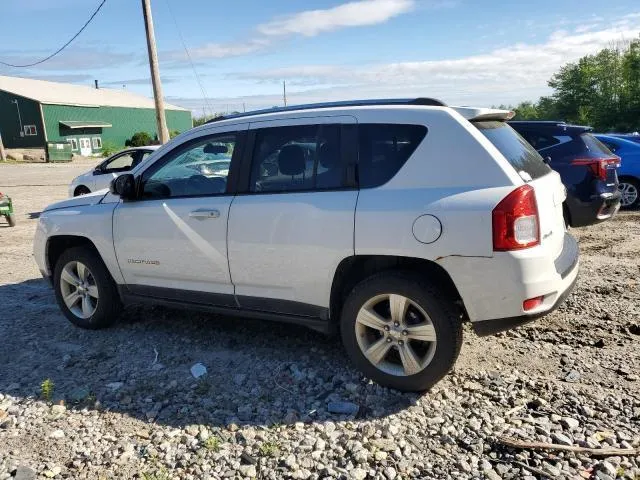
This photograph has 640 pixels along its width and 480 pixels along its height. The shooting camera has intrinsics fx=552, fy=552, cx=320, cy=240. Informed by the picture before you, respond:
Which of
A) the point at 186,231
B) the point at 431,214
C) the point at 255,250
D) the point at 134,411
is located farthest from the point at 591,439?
the point at 186,231

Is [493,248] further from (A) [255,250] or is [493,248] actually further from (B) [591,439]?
(A) [255,250]

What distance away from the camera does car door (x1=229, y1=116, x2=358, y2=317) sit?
12.3 feet

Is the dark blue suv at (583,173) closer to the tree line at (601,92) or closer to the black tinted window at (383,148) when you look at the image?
the black tinted window at (383,148)

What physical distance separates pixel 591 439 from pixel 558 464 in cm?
34

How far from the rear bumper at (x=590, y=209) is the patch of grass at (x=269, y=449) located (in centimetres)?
568

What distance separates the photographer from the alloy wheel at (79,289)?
512 centimetres

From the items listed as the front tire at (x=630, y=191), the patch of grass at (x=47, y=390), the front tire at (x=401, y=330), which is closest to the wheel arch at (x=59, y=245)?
the patch of grass at (x=47, y=390)

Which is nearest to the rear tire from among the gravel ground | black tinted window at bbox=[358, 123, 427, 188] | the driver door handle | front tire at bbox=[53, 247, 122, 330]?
the gravel ground

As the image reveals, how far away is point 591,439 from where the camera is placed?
3.14 metres

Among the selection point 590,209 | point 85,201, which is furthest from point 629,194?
point 85,201

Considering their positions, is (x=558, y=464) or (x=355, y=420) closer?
(x=558, y=464)

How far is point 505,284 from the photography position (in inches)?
130

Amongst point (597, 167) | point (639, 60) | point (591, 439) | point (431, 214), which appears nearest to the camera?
point (591, 439)

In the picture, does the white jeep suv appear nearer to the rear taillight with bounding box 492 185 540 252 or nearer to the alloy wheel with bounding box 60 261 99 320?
the rear taillight with bounding box 492 185 540 252
